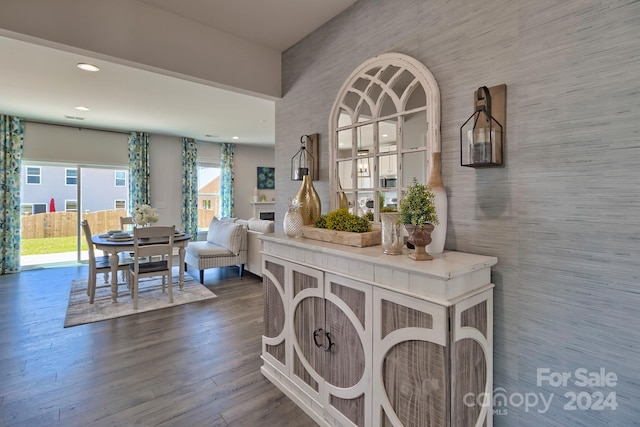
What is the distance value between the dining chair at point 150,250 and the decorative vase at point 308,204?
7.40 ft

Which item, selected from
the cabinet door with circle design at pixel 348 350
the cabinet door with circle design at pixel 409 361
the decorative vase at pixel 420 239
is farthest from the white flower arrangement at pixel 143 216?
the decorative vase at pixel 420 239

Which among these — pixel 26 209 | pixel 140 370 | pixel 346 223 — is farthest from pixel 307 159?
pixel 26 209

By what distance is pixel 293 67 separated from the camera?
9.07 ft

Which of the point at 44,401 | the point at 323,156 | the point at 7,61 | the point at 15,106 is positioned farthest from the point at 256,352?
the point at 15,106

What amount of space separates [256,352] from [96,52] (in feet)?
8.33

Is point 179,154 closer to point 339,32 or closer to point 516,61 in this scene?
point 339,32

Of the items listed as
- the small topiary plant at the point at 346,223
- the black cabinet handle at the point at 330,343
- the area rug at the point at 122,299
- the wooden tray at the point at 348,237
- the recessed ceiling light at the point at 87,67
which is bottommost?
the area rug at the point at 122,299

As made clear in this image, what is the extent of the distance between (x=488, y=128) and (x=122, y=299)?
4.58 meters

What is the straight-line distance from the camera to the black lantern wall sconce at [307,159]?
2.49m

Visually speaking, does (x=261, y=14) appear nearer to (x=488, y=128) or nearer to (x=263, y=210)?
A: (x=488, y=128)

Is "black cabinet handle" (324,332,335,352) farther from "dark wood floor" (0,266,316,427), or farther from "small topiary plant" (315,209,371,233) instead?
"small topiary plant" (315,209,371,233)

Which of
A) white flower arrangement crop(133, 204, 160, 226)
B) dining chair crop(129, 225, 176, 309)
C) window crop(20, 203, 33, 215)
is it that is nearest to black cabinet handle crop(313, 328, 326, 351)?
dining chair crop(129, 225, 176, 309)

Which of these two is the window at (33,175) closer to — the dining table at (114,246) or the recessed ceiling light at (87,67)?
the dining table at (114,246)

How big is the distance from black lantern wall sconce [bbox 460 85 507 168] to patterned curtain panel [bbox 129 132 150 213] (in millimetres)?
6938
